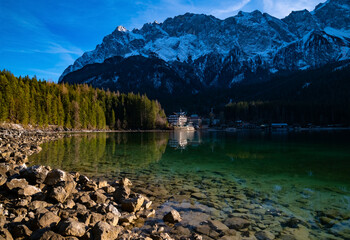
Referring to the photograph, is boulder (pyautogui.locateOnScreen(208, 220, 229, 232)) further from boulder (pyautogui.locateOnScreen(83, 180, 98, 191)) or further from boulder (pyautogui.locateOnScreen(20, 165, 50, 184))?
boulder (pyautogui.locateOnScreen(20, 165, 50, 184))

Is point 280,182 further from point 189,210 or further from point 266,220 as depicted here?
point 189,210

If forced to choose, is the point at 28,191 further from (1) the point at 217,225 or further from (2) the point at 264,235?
(2) the point at 264,235

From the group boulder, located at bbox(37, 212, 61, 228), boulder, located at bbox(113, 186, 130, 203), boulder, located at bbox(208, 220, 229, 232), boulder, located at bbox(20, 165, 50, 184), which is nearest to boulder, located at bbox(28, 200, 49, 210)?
boulder, located at bbox(37, 212, 61, 228)

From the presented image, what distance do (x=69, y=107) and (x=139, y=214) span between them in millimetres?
103038

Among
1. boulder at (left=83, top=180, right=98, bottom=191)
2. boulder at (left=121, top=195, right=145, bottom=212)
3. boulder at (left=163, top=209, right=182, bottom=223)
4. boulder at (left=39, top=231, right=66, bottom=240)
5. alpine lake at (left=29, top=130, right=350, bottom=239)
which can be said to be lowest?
alpine lake at (left=29, top=130, right=350, bottom=239)

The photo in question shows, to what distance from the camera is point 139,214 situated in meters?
11.5

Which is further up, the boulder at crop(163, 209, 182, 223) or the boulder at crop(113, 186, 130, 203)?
the boulder at crop(113, 186, 130, 203)

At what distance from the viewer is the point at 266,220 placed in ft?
37.5

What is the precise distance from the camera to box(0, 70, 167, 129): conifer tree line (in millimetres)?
78625

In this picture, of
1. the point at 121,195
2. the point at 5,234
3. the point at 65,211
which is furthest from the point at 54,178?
the point at 5,234

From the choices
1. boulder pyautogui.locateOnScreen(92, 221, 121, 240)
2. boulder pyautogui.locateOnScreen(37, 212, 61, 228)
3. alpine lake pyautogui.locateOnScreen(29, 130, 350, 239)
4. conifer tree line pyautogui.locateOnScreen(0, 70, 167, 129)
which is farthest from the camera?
conifer tree line pyautogui.locateOnScreen(0, 70, 167, 129)

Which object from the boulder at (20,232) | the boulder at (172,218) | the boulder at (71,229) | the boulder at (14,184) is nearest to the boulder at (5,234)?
the boulder at (20,232)

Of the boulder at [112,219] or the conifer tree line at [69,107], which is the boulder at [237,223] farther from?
the conifer tree line at [69,107]

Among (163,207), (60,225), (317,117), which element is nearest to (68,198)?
(60,225)
